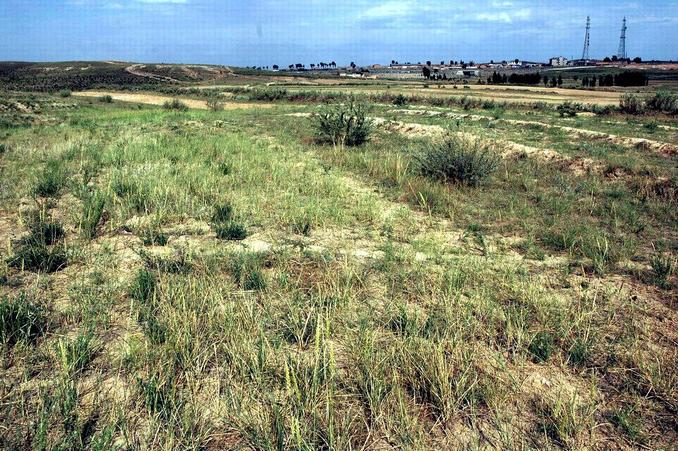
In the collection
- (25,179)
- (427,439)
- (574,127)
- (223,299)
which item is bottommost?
(427,439)

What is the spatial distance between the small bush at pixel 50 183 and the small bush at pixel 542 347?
26.9ft

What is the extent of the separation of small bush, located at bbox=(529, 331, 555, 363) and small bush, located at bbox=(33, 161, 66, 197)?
820 cm

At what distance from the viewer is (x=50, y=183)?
322 inches

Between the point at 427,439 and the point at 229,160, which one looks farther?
the point at 229,160

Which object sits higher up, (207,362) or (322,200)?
(322,200)

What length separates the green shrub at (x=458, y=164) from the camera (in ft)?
30.1

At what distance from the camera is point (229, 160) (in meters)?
10.6

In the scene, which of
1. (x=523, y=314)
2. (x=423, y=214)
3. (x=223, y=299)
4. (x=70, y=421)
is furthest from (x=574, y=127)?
(x=70, y=421)

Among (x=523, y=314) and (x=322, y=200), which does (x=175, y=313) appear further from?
(x=322, y=200)

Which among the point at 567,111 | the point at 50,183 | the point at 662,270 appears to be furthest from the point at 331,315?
the point at 567,111

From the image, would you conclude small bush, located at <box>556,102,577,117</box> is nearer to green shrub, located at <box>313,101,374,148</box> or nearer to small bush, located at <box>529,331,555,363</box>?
green shrub, located at <box>313,101,374,148</box>

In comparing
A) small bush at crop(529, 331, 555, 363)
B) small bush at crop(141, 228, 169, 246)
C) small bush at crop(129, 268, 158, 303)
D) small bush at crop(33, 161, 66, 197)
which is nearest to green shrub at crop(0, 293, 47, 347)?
small bush at crop(129, 268, 158, 303)

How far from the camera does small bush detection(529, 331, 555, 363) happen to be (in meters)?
3.45

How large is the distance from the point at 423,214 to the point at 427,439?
505cm
